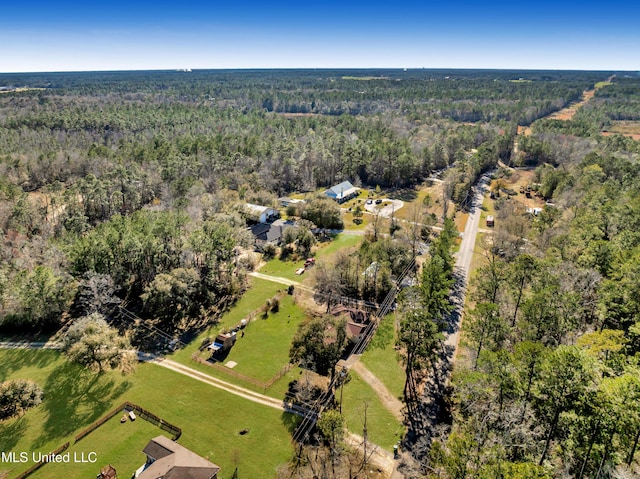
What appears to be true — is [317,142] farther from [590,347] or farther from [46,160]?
[590,347]

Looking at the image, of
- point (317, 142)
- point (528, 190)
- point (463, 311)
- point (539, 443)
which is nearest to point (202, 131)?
point (317, 142)

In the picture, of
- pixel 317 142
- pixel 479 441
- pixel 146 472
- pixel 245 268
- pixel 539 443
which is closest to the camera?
pixel 479 441

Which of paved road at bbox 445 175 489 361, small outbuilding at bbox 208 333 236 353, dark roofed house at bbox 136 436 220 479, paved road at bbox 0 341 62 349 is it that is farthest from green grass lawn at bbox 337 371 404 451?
paved road at bbox 0 341 62 349

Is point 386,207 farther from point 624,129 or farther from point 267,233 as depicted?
point 624,129

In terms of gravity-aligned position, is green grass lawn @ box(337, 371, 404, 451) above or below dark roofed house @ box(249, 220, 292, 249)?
below

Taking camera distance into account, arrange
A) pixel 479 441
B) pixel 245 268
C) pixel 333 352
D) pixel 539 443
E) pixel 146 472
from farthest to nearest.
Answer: pixel 245 268 → pixel 333 352 → pixel 146 472 → pixel 539 443 → pixel 479 441

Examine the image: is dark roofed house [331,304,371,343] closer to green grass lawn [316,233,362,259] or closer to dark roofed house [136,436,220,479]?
green grass lawn [316,233,362,259]
